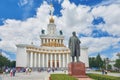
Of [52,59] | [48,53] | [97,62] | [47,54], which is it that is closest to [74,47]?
[47,54]

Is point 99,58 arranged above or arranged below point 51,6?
below

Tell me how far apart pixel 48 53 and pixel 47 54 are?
2.23 feet

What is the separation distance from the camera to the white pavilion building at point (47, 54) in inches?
3174

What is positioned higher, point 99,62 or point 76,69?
point 99,62

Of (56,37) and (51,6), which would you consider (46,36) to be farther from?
(51,6)

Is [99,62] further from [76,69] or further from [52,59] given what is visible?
[76,69]

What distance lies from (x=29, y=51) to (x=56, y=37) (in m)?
24.5

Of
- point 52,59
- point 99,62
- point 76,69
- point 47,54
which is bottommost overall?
point 76,69

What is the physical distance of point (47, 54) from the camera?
92.3 m

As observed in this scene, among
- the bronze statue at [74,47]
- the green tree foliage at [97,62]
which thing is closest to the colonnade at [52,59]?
the green tree foliage at [97,62]

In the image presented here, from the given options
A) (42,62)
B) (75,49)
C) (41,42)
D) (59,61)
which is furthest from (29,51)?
(75,49)

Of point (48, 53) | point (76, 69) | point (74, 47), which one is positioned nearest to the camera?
point (76, 69)

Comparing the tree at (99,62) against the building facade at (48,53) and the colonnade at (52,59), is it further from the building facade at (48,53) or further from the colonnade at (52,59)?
the colonnade at (52,59)

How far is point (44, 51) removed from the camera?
91562 millimetres
